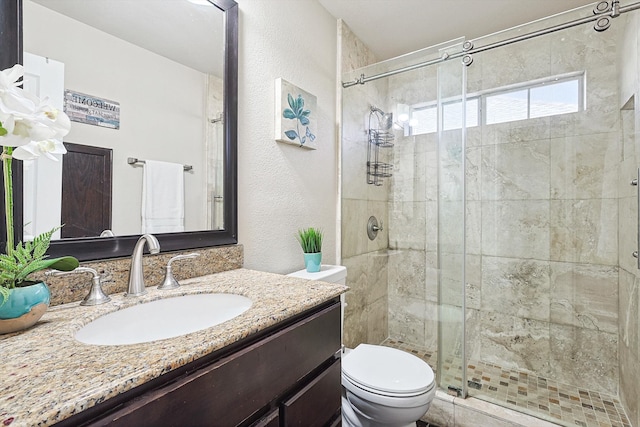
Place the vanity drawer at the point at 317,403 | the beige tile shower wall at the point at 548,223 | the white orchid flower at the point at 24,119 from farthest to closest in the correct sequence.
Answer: the beige tile shower wall at the point at 548,223 < the vanity drawer at the point at 317,403 < the white orchid flower at the point at 24,119

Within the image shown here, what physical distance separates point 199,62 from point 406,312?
2.20m

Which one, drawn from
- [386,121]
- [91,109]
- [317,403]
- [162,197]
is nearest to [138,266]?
[162,197]

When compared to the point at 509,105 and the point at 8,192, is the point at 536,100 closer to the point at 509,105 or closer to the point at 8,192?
the point at 509,105

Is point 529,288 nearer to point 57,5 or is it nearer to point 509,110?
point 509,110

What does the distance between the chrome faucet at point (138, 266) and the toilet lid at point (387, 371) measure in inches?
38.5

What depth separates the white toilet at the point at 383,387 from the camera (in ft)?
4.24

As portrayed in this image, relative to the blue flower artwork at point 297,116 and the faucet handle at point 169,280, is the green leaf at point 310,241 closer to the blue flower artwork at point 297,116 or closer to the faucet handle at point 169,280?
the blue flower artwork at point 297,116

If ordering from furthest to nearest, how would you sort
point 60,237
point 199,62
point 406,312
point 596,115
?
point 406,312, point 596,115, point 199,62, point 60,237

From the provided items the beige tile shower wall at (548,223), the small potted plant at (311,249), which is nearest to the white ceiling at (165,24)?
the small potted plant at (311,249)

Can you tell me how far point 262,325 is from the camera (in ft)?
2.36

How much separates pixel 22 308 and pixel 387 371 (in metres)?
1.36

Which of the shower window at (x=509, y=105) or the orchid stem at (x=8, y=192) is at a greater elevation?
the shower window at (x=509, y=105)

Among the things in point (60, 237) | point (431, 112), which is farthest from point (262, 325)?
point (431, 112)

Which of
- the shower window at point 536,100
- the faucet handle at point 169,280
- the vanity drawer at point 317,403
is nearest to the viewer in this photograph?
the vanity drawer at point 317,403
